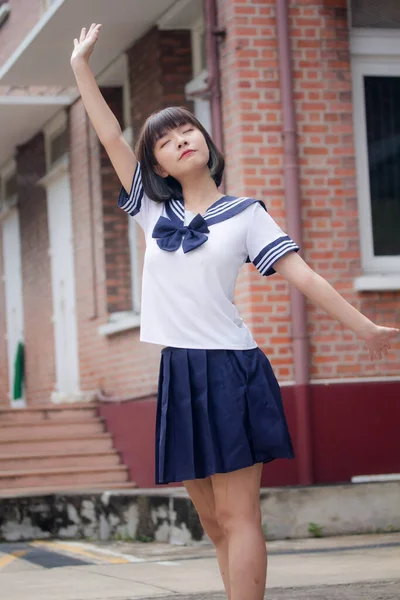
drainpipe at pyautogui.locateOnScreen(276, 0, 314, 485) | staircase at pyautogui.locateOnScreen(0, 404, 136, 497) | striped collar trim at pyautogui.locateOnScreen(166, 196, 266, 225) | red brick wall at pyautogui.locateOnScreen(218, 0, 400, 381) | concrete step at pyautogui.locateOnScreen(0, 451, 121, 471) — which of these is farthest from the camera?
concrete step at pyautogui.locateOnScreen(0, 451, 121, 471)

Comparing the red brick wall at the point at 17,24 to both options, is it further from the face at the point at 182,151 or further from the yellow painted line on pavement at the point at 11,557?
the face at the point at 182,151

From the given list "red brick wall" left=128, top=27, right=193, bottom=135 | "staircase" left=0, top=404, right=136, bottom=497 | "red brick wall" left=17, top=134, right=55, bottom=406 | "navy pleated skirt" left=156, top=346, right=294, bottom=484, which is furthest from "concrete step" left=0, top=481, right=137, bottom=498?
"navy pleated skirt" left=156, top=346, right=294, bottom=484

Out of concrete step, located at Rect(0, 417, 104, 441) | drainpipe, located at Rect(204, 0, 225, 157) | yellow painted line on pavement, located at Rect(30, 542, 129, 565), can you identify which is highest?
drainpipe, located at Rect(204, 0, 225, 157)

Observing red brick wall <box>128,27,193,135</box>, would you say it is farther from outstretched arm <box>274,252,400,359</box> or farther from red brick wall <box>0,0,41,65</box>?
outstretched arm <box>274,252,400,359</box>

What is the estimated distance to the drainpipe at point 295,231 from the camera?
8.58m

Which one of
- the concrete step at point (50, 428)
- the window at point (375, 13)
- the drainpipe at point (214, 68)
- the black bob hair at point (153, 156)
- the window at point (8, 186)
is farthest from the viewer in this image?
the window at point (8, 186)

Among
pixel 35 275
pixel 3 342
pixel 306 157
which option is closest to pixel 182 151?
pixel 306 157

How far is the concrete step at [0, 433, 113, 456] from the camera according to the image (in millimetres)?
11453

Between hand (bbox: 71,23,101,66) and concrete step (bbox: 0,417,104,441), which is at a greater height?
hand (bbox: 71,23,101,66)

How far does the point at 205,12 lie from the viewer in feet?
30.3

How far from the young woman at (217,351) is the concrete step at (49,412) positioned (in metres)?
8.16

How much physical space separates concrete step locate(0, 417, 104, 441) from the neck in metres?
7.85

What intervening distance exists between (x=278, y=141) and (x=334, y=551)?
3124 millimetres

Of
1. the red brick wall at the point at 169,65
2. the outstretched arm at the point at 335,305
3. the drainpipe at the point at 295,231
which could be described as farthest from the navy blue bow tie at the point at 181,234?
the red brick wall at the point at 169,65
